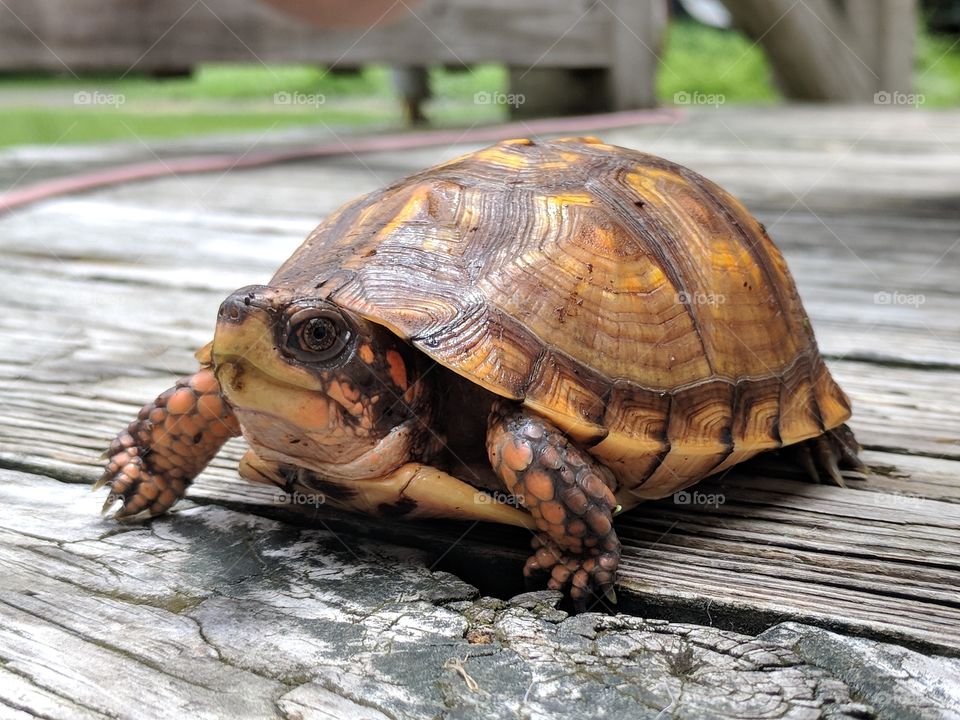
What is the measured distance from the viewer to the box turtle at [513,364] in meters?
1.40

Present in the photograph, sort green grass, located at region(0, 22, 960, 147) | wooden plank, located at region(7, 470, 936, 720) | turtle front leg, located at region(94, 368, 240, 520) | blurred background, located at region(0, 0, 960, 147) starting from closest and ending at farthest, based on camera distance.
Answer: wooden plank, located at region(7, 470, 936, 720) → turtle front leg, located at region(94, 368, 240, 520) → blurred background, located at region(0, 0, 960, 147) → green grass, located at region(0, 22, 960, 147)

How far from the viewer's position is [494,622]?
4.14 ft

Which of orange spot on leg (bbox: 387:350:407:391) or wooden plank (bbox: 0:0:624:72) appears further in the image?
wooden plank (bbox: 0:0:624:72)

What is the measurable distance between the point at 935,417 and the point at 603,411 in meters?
0.95

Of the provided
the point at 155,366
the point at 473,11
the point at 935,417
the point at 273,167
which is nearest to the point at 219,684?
the point at 155,366

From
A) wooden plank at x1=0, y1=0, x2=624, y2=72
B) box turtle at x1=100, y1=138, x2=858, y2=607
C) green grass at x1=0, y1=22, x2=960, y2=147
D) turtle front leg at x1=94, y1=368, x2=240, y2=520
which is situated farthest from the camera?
green grass at x1=0, y1=22, x2=960, y2=147

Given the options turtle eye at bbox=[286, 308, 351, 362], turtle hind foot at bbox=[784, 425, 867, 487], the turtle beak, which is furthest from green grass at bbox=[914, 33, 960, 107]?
the turtle beak

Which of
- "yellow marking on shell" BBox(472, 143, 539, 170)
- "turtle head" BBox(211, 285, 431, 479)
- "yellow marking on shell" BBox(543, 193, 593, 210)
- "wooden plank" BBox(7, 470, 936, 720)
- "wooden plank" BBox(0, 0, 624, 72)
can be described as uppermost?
"wooden plank" BBox(0, 0, 624, 72)

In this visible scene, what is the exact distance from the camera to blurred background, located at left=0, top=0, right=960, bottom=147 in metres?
4.64

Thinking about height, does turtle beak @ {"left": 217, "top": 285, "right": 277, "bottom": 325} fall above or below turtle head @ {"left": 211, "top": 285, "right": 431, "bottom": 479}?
above

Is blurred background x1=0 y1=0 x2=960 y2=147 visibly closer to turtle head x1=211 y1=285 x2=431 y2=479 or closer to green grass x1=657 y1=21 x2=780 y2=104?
green grass x1=657 y1=21 x2=780 y2=104

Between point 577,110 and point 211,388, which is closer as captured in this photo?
point 211,388

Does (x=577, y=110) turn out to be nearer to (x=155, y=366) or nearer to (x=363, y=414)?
(x=155, y=366)

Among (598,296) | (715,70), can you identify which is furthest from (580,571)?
(715,70)
